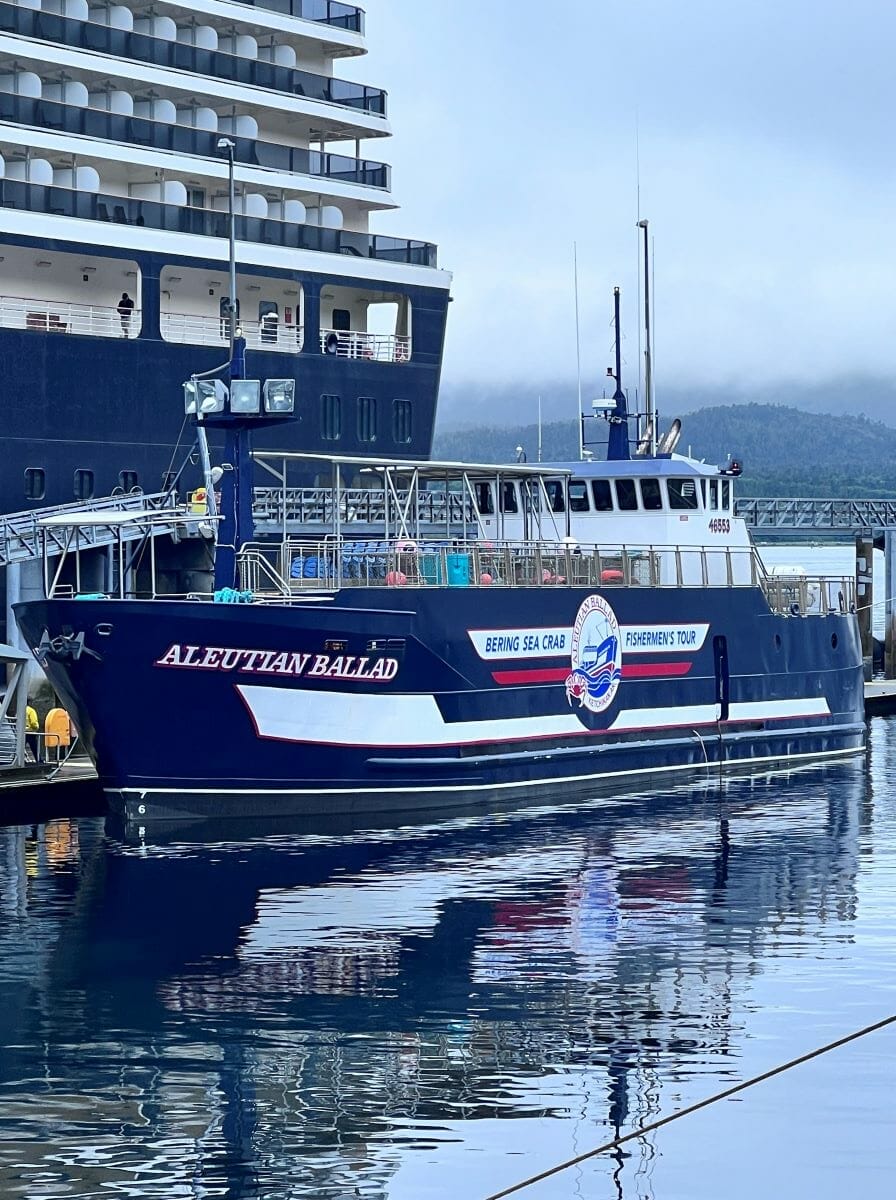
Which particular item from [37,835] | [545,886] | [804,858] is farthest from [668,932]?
[37,835]

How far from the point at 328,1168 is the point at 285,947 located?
6.99 meters

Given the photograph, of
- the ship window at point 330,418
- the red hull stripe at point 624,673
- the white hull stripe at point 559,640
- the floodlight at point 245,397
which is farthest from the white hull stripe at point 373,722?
the ship window at point 330,418

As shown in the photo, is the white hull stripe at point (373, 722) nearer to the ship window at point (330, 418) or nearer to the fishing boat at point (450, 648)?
the fishing boat at point (450, 648)

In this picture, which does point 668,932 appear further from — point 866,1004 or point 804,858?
point 804,858

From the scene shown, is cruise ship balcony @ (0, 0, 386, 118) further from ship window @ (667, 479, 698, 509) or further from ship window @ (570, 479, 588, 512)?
ship window @ (667, 479, 698, 509)

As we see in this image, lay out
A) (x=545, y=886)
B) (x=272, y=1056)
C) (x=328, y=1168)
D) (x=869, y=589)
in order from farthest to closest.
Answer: (x=869, y=589) < (x=545, y=886) < (x=272, y=1056) < (x=328, y=1168)

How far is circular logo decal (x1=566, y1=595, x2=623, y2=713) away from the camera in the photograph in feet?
107

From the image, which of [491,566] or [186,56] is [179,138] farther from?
[491,566]

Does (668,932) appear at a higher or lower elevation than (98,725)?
lower

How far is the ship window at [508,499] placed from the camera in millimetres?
35438

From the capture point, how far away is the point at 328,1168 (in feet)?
44.9

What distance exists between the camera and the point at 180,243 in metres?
45.9

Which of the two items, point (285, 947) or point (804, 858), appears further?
point (804, 858)

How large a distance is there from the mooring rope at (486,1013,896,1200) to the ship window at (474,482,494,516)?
770 inches
